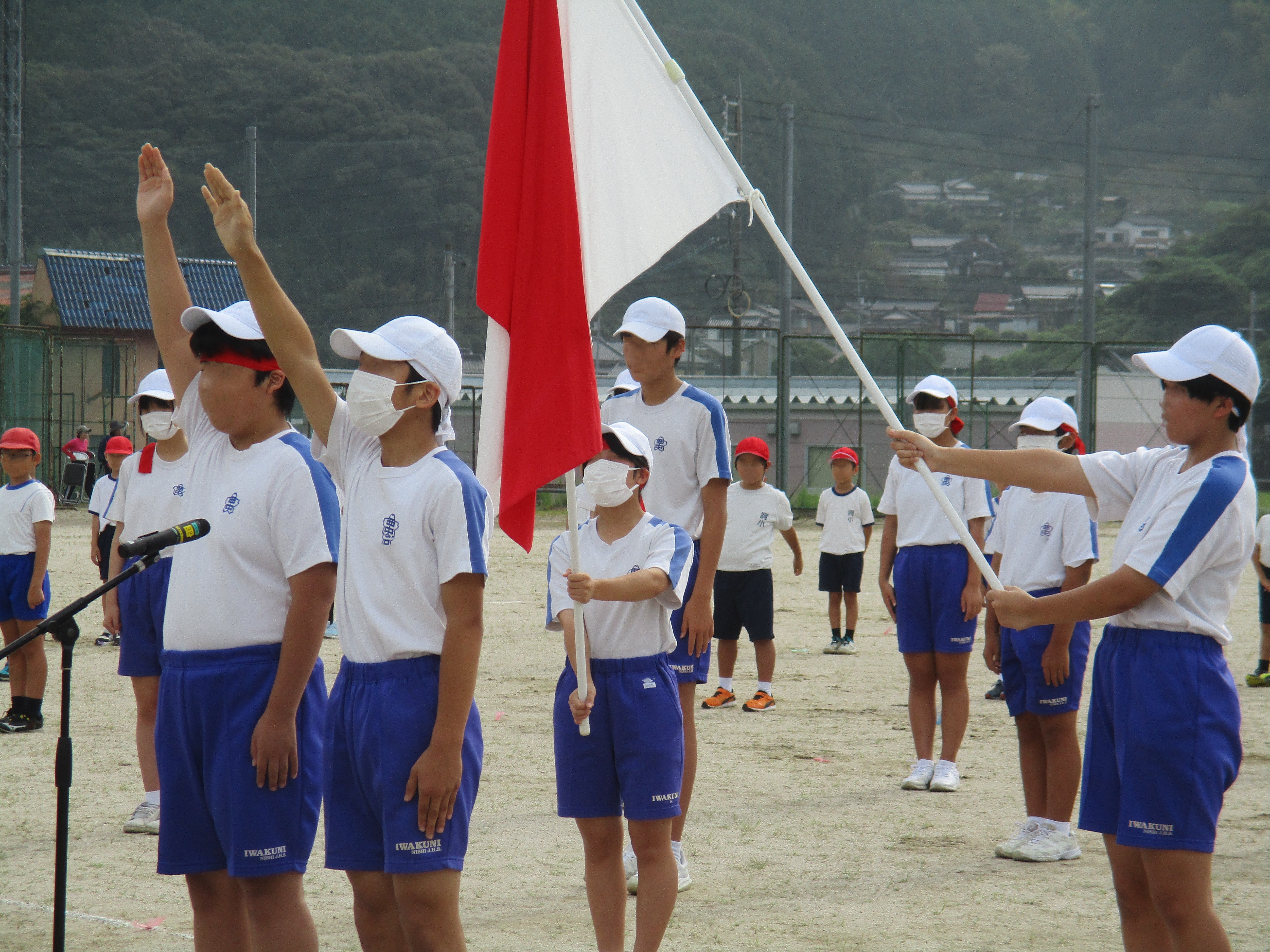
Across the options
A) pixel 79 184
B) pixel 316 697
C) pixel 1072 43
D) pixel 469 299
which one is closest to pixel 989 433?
pixel 316 697

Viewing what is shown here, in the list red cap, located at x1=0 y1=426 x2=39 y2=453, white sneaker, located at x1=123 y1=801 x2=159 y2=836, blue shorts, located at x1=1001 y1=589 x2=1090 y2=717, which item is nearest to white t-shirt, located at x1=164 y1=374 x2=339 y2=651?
white sneaker, located at x1=123 y1=801 x2=159 y2=836

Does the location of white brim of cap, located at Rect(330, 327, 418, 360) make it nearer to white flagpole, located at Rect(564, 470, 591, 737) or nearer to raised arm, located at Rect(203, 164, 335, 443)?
raised arm, located at Rect(203, 164, 335, 443)

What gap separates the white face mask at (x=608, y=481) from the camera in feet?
14.4

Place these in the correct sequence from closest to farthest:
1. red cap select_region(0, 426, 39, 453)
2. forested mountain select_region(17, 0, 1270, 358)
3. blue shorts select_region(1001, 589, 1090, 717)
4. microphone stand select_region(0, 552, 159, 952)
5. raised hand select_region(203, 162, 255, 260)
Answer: microphone stand select_region(0, 552, 159, 952)
raised hand select_region(203, 162, 255, 260)
blue shorts select_region(1001, 589, 1090, 717)
red cap select_region(0, 426, 39, 453)
forested mountain select_region(17, 0, 1270, 358)

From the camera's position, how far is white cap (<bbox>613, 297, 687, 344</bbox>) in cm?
526

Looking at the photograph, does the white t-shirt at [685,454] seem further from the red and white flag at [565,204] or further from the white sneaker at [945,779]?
the white sneaker at [945,779]

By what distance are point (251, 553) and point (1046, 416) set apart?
13.7 feet

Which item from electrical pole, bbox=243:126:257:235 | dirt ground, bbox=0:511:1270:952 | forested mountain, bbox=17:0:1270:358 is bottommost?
dirt ground, bbox=0:511:1270:952

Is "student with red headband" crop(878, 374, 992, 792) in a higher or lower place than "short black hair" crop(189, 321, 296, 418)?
lower

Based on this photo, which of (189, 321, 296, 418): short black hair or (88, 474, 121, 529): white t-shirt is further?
(88, 474, 121, 529): white t-shirt

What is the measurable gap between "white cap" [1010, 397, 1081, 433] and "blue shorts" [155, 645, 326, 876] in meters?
4.00

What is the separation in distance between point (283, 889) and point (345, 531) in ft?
3.20

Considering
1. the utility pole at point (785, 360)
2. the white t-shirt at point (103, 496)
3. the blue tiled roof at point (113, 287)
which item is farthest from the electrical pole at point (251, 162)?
the white t-shirt at point (103, 496)

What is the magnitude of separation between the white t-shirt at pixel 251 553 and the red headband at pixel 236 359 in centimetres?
24
